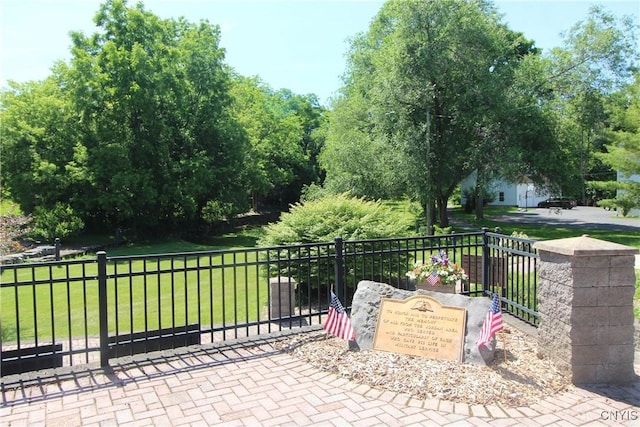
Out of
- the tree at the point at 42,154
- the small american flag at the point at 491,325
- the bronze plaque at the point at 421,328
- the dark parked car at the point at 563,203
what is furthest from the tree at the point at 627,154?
the dark parked car at the point at 563,203

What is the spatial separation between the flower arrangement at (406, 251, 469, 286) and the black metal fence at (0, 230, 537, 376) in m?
0.25

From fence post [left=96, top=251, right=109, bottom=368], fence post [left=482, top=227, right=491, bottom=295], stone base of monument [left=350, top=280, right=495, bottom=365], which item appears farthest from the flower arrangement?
fence post [left=96, top=251, right=109, bottom=368]

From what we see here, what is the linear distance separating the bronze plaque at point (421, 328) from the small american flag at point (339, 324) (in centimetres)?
31

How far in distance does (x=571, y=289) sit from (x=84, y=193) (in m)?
22.4

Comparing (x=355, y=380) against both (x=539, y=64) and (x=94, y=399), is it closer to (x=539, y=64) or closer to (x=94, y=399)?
(x=94, y=399)

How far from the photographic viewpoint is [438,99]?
2136 centimetres

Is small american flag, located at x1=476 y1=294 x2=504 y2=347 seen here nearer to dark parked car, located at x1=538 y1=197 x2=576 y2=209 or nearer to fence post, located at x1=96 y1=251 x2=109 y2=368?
fence post, located at x1=96 y1=251 x2=109 y2=368

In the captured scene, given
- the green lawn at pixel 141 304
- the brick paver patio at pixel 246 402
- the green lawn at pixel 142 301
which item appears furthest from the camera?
the green lawn at pixel 141 304

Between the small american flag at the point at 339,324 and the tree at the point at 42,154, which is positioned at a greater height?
the tree at the point at 42,154

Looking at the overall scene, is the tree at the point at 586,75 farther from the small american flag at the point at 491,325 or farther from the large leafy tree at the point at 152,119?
the small american flag at the point at 491,325

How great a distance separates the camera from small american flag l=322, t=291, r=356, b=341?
523 cm

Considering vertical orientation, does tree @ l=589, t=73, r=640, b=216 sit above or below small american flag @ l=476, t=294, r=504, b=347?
above

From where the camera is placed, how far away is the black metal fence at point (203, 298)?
15.9 ft

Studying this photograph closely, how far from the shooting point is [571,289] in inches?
174
